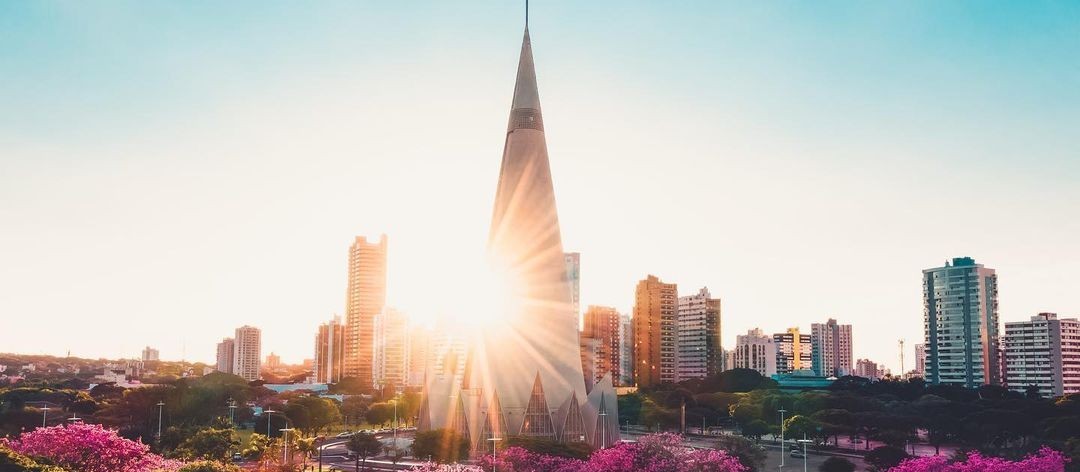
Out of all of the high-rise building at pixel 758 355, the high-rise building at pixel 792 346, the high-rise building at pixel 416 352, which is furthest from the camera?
the high-rise building at pixel 792 346

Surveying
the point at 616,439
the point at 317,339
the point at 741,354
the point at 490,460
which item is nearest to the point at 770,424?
the point at 616,439

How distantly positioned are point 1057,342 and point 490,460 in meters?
95.9

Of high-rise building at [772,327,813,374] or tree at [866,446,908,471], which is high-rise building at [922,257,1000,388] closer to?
tree at [866,446,908,471]

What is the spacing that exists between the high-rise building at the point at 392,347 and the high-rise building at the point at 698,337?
A: 53634 millimetres

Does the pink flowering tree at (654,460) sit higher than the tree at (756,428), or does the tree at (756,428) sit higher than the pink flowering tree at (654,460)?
the pink flowering tree at (654,460)

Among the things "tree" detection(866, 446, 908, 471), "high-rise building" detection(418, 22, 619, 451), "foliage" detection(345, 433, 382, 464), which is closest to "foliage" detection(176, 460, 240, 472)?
"high-rise building" detection(418, 22, 619, 451)

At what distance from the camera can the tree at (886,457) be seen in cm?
5438

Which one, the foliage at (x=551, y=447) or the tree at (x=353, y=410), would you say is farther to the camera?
the tree at (x=353, y=410)

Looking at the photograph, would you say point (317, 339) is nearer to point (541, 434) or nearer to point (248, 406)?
point (248, 406)

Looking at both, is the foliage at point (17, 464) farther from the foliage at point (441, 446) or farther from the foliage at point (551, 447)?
the foliage at point (551, 447)

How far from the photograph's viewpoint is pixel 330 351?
181500 mm

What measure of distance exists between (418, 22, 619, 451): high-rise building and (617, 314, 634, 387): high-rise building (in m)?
90.3

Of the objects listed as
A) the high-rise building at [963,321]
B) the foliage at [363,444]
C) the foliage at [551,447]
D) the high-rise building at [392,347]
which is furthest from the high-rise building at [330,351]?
the foliage at [551,447]

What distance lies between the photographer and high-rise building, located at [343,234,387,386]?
172 m
